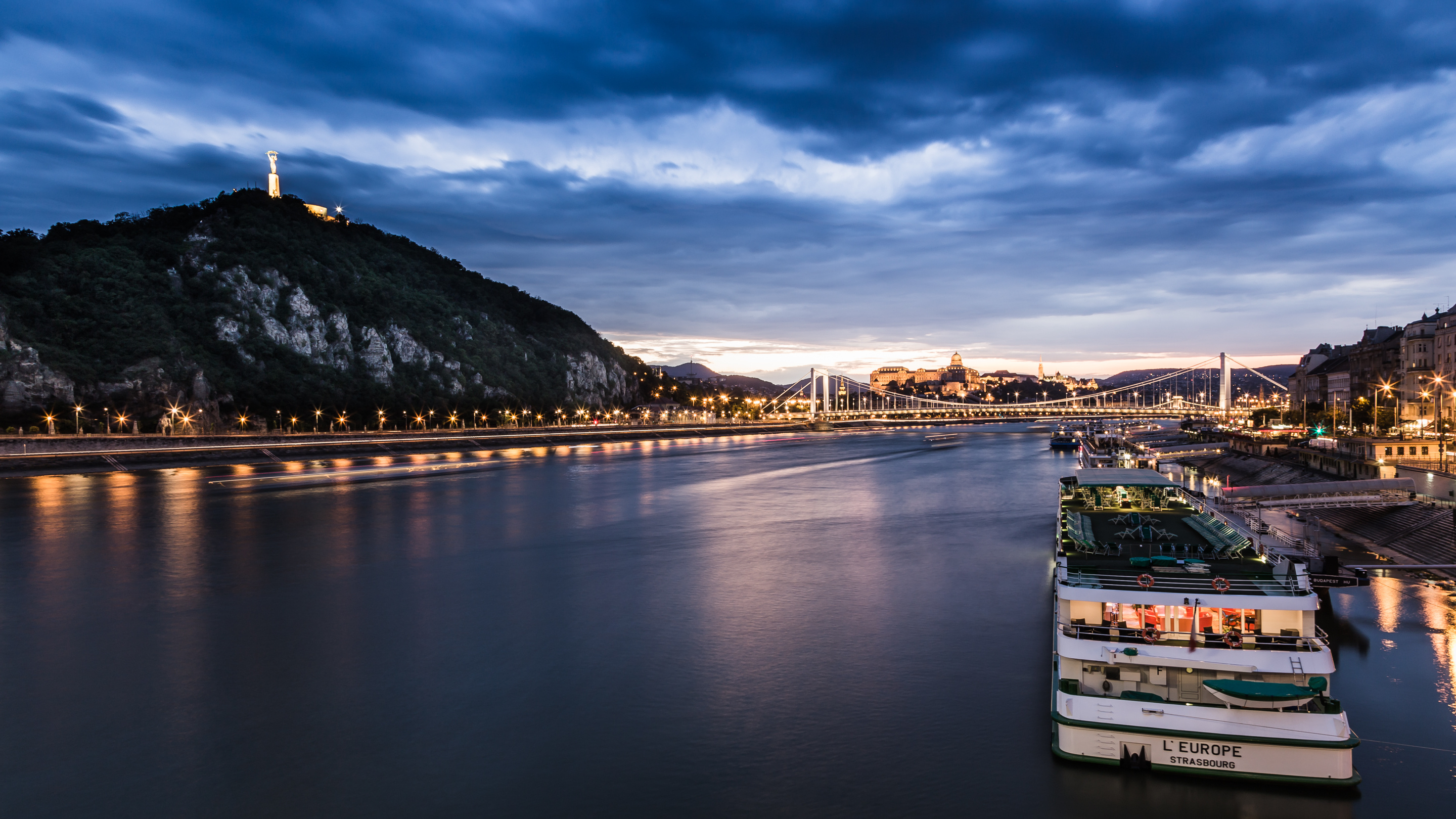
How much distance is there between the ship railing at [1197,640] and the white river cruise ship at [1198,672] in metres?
0.02

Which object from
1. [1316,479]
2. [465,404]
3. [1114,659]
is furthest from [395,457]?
[1114,659]

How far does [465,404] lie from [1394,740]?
140257 millimetres

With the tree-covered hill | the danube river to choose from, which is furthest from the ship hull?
the tree-covered hill

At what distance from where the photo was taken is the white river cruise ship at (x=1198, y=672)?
35.7 ft

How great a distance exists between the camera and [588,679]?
18.1 m

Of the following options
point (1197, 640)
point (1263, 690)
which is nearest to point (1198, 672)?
point (1197, 640)

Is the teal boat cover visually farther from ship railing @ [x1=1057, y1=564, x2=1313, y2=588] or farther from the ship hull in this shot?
ship railing @ [x1=1057, y1=564, x2=1313, y2=588]

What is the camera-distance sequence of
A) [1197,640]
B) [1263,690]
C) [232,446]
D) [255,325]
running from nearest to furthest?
[1263,690]
[1197,640]
[232,446]
[255,325]

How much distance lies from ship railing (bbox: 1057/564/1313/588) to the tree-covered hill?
102778 millimetres

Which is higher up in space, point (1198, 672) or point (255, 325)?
point (255, 325)

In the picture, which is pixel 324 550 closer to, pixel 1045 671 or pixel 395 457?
pixel 1045 671

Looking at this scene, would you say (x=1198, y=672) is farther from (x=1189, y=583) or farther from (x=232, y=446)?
(x=232, y=446)

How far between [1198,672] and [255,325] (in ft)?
427

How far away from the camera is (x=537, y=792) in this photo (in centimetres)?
1288
